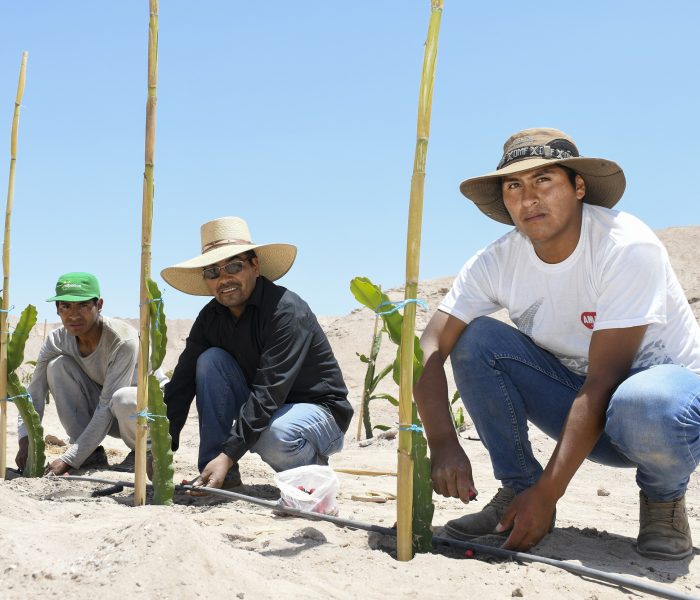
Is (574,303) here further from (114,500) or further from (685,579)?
(114,500)

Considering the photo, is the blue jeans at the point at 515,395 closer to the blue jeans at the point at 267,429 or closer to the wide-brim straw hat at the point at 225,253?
the blue jeans at the point at 267,429

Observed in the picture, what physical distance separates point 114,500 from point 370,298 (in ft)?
5.53

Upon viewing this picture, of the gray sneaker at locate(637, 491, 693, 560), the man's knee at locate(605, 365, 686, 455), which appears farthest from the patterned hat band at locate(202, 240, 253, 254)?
the gray sneaker at locate(637, 491, 693, 560)

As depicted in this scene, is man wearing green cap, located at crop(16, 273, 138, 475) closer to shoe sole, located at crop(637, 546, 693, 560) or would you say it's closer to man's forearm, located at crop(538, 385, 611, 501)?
man's forearm, located at crop(538, 385, 611, 501)

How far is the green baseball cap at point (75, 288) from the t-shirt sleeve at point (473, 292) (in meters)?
2.19

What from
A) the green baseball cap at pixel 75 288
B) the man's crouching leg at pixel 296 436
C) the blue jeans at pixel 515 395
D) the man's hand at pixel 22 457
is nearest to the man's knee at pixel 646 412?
the blue jeans at pixel 515 395

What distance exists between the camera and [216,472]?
3.46m

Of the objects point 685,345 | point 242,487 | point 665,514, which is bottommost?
point 242,487

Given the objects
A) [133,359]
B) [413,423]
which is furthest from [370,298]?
[133,359]

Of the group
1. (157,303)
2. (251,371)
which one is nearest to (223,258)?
(157,303)

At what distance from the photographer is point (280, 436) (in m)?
3.52

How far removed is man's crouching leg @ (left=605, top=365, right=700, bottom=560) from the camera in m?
2.45

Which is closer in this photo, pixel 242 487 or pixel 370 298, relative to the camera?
pixel 370 298

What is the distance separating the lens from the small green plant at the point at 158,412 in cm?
325
